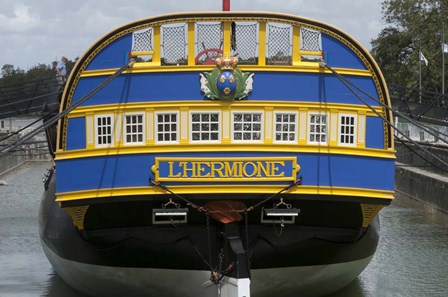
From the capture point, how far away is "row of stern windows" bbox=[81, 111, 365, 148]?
12.5 meters

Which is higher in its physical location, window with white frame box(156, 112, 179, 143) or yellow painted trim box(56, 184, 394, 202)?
window with white frame box(156, 112, 179, 143)

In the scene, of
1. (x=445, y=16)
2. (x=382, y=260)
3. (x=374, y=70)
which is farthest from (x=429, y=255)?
(x=445, y=16)

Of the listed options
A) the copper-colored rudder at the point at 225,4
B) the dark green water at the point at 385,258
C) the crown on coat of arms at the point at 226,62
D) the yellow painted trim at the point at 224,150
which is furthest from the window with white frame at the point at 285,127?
the dark green water at the point at 385,258

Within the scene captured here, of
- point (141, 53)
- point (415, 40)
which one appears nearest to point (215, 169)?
point (141, 53)

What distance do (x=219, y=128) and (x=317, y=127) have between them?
4.55ft

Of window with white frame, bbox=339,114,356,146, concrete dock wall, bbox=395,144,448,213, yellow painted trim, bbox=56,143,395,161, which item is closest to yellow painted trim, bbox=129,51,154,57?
yellow painted trim, bbox=56,143,395,161

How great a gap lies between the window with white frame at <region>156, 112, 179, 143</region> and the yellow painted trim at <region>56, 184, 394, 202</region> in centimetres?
68

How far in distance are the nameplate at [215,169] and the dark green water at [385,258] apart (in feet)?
15.4

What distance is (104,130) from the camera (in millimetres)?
12828

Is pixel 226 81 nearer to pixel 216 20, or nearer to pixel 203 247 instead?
pixel 216 20

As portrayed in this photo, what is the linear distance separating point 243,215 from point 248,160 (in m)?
1.03

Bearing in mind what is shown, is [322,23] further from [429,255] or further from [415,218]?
[415,218]

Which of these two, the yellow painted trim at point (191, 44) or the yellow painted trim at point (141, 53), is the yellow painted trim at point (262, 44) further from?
the yellow painted trim at point (141, 53)

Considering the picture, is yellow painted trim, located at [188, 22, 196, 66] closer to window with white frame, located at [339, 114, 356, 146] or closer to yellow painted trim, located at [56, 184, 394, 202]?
yellow painted trim, located at [56, 184, 394, 202]
